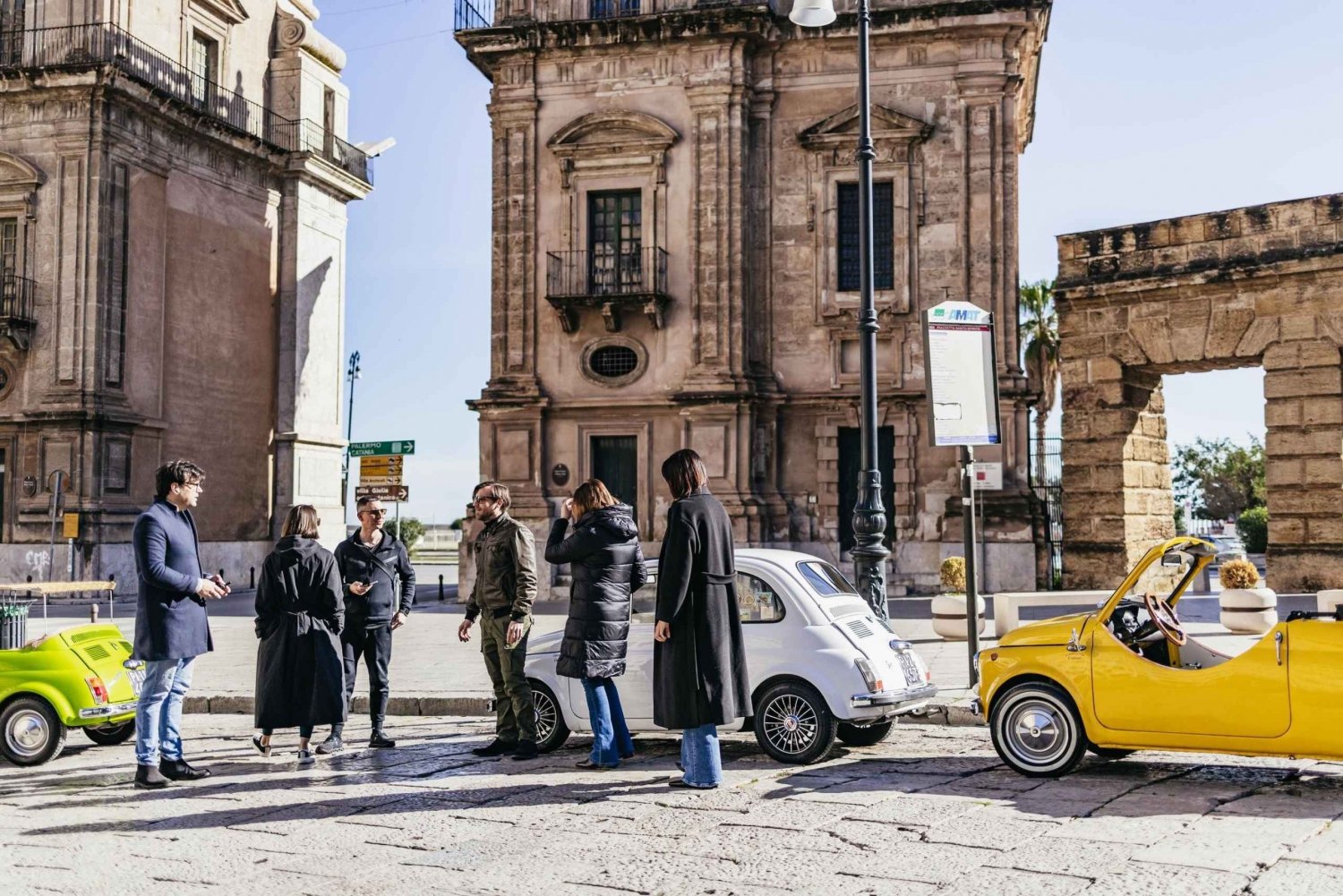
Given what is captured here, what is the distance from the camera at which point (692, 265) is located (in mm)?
28062

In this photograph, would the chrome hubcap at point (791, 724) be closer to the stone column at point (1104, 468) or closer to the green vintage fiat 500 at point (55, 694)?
the green vintage fiat 500 at point (55, 694)

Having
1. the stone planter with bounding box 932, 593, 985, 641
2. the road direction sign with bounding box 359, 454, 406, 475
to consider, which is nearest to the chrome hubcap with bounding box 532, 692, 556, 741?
the stone planter with bounding box 932, 593, 985, 641

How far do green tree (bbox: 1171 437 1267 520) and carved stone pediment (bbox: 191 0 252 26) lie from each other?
50.2 metres

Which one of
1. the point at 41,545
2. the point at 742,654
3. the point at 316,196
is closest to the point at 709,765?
the point at 742,654

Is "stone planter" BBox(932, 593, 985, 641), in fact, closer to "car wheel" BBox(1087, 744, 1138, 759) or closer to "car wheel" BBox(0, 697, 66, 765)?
"car wheel" BBox(1087, 744, 1138, 759)

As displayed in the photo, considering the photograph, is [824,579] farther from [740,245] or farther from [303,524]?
[740,245]

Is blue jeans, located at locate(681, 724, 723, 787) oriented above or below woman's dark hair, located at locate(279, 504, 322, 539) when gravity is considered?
below

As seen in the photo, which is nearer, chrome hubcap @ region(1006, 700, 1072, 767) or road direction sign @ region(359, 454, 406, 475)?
chrome hubcap @ region(1006, 700, 1072, 767)

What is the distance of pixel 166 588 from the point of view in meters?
8.48

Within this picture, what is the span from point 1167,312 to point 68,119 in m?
25.1

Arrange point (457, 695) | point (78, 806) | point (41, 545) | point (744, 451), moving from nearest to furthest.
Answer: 1. point (78, 806)
2. point (457, 695)
3. point (744, 451)
4. point (41, 545)

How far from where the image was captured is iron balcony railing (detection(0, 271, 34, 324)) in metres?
31.9

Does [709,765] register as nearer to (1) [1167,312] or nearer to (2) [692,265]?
(1) [1167,312]

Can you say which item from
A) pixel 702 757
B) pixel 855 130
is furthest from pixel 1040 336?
pixel 702 757
